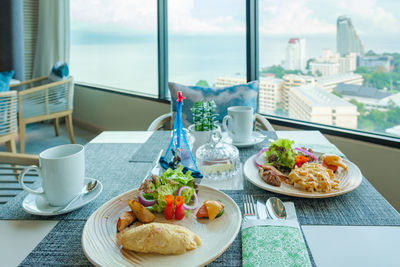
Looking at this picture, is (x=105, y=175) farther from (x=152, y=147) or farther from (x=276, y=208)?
(x=276, y=208)

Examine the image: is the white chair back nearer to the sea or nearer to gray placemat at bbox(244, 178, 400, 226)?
the sea

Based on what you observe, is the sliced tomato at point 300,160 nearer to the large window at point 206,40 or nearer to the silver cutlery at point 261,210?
the silver cutlery at point 261,210

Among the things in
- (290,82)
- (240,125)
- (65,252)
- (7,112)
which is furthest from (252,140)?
(7,112)

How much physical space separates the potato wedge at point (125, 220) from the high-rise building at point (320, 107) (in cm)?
193

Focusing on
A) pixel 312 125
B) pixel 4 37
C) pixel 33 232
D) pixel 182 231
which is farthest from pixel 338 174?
pixel 4 37

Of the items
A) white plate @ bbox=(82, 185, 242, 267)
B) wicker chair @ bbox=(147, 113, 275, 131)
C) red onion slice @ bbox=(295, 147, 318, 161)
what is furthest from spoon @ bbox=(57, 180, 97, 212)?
wicker chair @ bbox=(147, 113, 275, 131)

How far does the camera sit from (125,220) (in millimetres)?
760

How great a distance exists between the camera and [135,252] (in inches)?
26.1

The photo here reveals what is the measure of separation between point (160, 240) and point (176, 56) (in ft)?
10.3

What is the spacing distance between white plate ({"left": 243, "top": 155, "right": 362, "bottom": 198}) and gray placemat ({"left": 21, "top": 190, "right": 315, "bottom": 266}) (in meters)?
0.22

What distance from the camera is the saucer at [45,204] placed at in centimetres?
84

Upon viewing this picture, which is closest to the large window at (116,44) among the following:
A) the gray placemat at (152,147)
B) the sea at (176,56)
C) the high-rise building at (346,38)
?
the sea at (176,56)

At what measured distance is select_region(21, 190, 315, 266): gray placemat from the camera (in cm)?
66

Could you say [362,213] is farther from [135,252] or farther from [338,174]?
[135,252]
